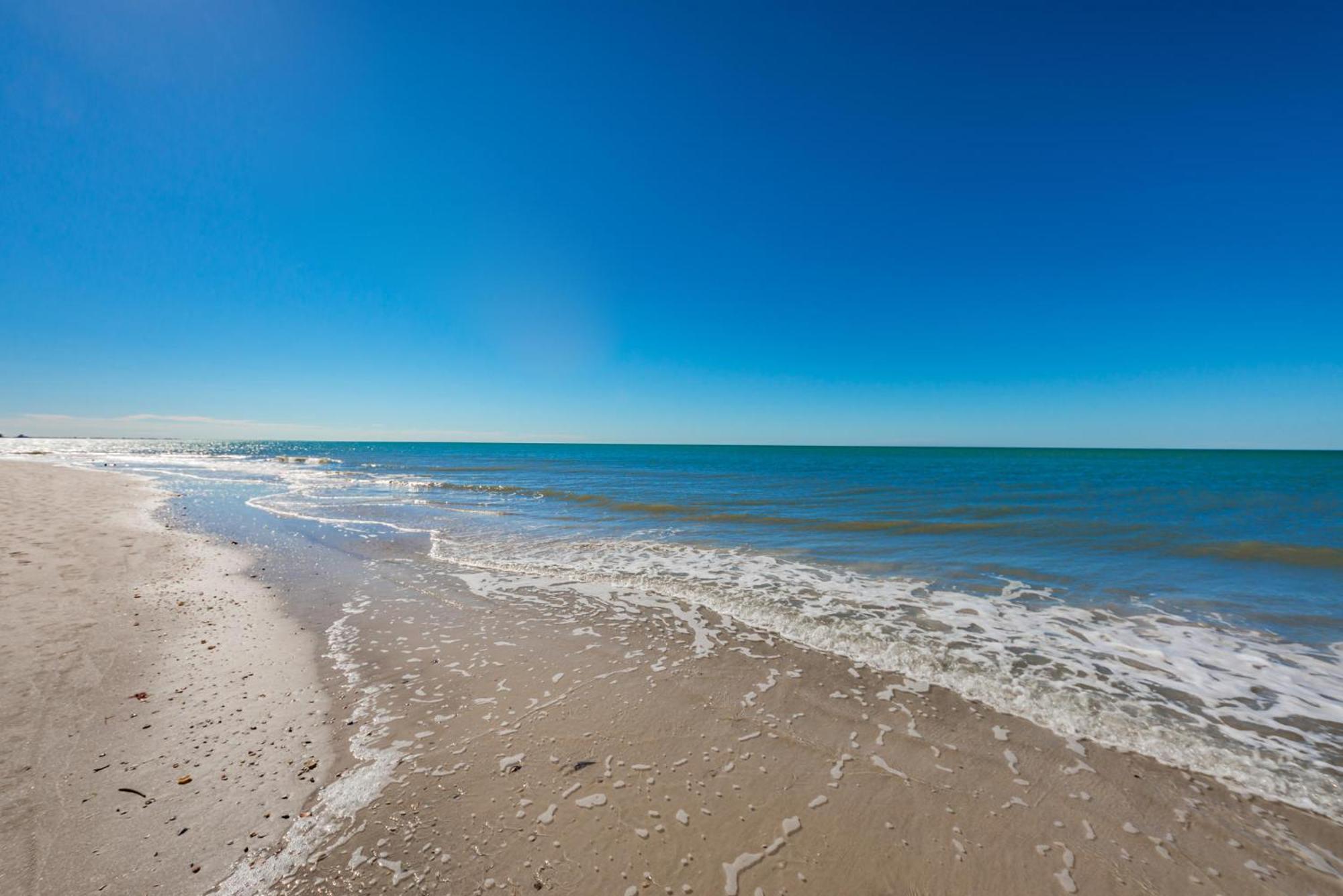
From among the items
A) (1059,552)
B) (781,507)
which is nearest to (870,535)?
(1059,552)

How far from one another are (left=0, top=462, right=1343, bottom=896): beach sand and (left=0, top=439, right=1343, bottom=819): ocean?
105 centimetres

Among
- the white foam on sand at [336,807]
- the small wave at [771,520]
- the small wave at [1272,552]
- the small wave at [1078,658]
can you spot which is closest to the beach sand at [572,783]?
the white foam on sand at [336,807]

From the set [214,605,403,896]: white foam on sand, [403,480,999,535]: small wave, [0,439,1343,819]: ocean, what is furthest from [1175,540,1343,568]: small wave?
[214,605,403,896]: white foam on sand

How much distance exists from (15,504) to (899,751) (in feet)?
93.2

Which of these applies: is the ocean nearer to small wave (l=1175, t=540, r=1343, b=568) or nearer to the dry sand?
small wave (l=1175, t=540, r=1343, b=568)

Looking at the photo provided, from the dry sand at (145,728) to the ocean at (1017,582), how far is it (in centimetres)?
419

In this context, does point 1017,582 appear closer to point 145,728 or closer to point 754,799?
point 754,799

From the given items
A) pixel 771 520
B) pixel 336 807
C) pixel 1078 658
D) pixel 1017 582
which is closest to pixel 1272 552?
pixel 1017 582

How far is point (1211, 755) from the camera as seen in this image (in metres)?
4.95

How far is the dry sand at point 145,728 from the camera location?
340 centimetres

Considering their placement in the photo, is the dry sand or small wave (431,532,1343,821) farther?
small wave (431,532,1343,821)

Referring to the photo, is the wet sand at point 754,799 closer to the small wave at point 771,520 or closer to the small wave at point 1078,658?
the small wave at point 1078,658

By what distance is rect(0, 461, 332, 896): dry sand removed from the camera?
11.2 ft

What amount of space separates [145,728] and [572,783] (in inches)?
165
